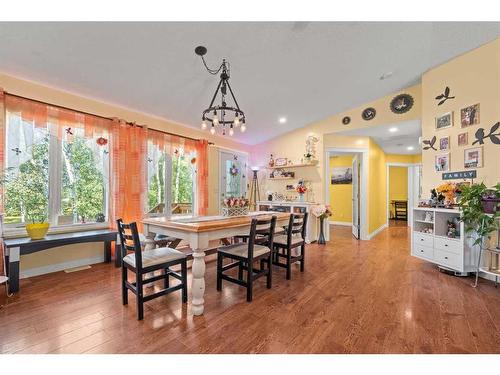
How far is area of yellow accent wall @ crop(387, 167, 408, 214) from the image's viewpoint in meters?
8.30

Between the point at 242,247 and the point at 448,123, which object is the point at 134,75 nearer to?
the point at 242,247

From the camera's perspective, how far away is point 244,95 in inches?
144

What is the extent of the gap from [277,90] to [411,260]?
11.3 feet

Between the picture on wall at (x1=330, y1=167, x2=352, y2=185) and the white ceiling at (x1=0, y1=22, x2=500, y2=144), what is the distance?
12.1ft

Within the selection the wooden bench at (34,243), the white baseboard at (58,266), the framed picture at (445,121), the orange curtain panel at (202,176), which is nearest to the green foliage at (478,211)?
the framed picture at (445,121)

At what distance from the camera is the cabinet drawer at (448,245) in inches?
115

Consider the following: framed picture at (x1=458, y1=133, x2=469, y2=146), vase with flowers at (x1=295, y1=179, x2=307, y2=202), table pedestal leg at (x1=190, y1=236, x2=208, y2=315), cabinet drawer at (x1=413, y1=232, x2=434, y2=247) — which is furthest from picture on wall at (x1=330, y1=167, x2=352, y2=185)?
table pedestal leg at (x1=190, y1=236, x2=208, y2=315)

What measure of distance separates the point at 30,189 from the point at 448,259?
537 cm

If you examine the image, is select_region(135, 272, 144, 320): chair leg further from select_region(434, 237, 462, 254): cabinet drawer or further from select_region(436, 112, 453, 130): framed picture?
select_region(436, 112, 453, 130): framed picture

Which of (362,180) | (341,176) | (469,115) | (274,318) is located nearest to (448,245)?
(469,115)

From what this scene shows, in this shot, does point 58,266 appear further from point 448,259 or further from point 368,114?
point 368,114

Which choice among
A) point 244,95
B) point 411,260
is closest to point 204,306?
point 244,95

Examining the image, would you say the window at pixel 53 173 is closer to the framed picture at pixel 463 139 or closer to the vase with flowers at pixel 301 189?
the vase with flowers at pixel 301 189

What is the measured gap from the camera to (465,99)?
10.3ft
